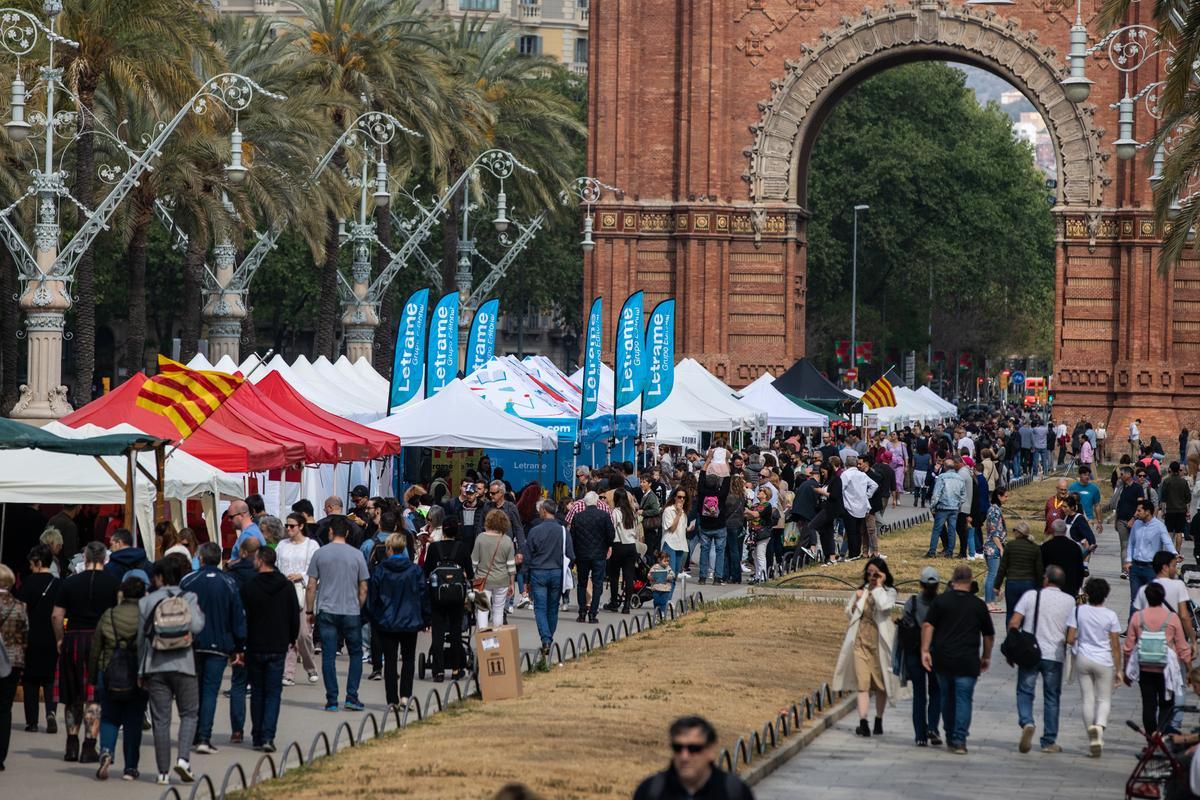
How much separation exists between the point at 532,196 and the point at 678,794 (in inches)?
1983

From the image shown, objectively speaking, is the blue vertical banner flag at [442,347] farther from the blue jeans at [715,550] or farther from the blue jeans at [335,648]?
the blue jeans at [335,648]

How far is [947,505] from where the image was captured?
101ft

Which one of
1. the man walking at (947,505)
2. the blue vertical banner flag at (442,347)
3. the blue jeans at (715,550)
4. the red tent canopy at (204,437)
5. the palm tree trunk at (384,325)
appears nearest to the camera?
the red tent canopy at (204,437)

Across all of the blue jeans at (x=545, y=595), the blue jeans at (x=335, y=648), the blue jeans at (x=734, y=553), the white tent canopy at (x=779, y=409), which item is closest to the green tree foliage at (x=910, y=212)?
the white tent canopy at (x=779, y=409)

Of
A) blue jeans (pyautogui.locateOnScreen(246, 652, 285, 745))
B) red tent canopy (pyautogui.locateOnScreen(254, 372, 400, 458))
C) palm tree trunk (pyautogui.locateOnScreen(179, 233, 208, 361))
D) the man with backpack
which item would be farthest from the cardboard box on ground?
palm tree trunk (pyautogui.locateOnScreen(179, 233, 208, 361))

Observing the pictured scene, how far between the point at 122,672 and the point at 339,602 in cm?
309

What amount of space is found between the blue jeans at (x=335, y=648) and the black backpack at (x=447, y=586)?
159 centimetres

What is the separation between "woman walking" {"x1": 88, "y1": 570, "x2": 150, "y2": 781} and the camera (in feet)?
47.5

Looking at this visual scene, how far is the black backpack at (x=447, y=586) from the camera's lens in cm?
1900

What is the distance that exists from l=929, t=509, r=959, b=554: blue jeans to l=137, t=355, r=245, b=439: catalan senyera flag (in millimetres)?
11650

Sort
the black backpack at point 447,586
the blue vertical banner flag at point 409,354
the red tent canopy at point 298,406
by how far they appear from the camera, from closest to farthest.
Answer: the black backpack at point 447,586 < the red tent canopy at point 298,406 < the blue vertical banner flag at point 409,354

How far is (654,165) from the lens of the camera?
56219 mm

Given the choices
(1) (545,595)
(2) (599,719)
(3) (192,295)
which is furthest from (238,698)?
(3) (192,295)

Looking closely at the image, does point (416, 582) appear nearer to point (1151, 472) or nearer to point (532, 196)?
point (1151, 472)
